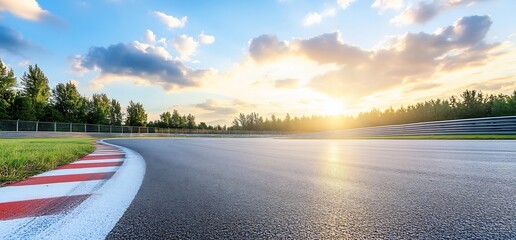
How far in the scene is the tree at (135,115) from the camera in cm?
7575

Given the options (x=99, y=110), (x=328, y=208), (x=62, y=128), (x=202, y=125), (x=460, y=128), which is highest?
(x=99, y=110)

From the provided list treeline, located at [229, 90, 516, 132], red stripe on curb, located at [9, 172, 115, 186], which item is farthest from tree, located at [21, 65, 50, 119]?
treeline, located at [229, 90, 516, 132]

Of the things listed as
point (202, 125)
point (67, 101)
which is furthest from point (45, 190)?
point (202, 125)

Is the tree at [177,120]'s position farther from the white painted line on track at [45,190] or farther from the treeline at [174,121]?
the white painted line on track at [45,190]

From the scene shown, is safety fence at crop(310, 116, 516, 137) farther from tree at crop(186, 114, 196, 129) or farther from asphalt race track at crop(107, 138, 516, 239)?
tree at crop(186, 114, 196, 129)

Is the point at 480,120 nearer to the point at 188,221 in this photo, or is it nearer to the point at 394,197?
the point at 394,197

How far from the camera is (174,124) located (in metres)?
87.9

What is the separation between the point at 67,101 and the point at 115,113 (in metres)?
17.9

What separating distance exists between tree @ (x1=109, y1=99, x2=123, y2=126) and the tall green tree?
26.8 meters

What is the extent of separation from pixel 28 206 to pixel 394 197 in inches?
118

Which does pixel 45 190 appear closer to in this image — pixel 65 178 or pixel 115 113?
pixel 65 178

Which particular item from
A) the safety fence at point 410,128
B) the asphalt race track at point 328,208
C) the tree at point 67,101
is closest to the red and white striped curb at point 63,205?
the asphalt race track at point 328,208

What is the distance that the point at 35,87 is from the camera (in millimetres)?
49375

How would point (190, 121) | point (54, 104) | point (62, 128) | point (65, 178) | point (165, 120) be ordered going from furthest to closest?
point (190, 121), point (165, 120), point (54, 104), point (62, 128), point (65, 178)
